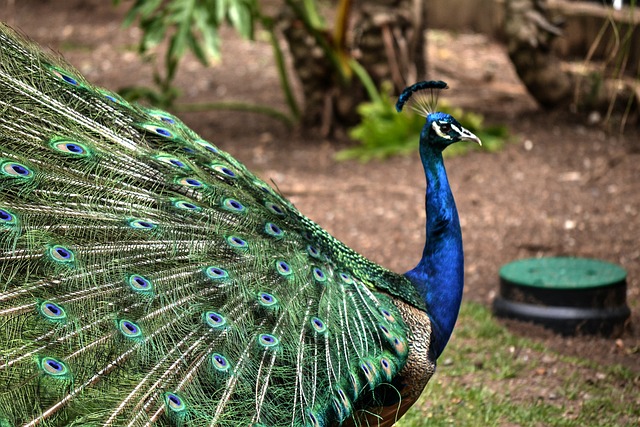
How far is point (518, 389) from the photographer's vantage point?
4.42 m

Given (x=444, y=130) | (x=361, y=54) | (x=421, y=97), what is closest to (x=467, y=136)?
(x=444, y=130)

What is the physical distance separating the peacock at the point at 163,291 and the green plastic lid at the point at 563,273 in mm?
1650

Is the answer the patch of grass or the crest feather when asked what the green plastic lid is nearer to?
the patch of grass

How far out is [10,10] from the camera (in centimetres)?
1334

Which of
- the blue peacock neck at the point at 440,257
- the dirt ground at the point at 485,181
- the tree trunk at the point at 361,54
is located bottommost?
the dirt ground at the point at 485,181

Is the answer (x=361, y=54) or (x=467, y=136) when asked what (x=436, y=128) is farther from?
(x=361, y=54)

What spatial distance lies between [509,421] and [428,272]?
3.17ft

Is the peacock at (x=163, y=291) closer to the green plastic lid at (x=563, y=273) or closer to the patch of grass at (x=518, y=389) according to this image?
the patch of grass at (x=518, y=389)

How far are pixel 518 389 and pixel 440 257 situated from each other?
1.18 m

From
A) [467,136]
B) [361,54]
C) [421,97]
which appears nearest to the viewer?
[467,136]

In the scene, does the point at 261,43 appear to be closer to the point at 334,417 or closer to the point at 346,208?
the point at 346,208

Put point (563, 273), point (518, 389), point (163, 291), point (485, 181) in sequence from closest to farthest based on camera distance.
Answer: point (163, 291) < point (518, 389) < point (563, 273) < point (485, 181)

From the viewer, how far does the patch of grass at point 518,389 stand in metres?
4.13

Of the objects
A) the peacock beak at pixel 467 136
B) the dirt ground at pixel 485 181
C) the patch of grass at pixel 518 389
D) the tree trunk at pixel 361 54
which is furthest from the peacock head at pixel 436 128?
the tree trunk at pixel 361 54
